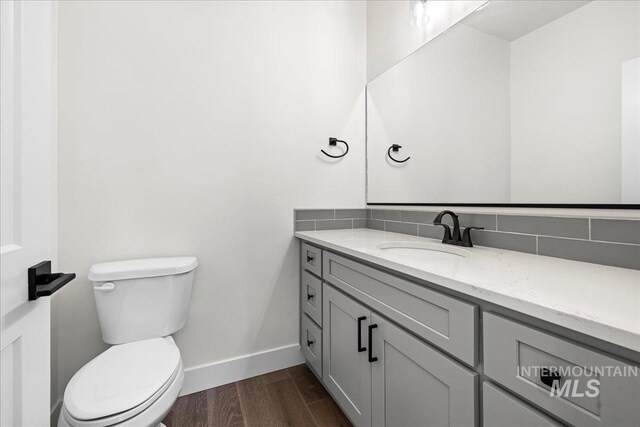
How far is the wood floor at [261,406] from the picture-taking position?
4.22 feet

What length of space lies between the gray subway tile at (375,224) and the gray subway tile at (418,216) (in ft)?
0.64

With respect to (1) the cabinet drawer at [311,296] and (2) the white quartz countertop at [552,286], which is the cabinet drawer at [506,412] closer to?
(2) the white quartz countertop at [552,286]

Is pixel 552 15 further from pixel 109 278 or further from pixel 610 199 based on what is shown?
pixel 109 278

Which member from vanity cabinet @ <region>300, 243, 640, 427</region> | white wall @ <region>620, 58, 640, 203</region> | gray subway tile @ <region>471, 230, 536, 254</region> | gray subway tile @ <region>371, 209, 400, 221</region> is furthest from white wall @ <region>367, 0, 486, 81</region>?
vanity cabinet @ <region>300, 243, 640, 427</region>

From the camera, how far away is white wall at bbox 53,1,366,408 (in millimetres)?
1270

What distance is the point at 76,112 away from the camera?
1.25 meters

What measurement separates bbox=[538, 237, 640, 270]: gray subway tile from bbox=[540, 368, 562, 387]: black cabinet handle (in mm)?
562

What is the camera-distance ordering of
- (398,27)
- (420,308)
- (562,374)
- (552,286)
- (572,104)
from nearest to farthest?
(562,374), (552,286), (420,308), (572,104), (398,27)

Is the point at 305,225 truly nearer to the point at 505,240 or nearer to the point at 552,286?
the point at 505,240

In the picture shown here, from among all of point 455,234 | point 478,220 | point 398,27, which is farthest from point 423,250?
point 398,27

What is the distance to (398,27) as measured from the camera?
1.67 meters

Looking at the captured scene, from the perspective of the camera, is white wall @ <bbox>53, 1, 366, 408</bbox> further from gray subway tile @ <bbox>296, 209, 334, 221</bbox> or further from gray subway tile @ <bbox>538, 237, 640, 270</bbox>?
gray subway tile @ <bbox>538, 237, 640, 270</bbox>

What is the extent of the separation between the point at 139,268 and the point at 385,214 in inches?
55.7

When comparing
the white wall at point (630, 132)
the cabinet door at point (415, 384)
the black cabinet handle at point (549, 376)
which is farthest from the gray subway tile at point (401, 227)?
the black cabinet handle at point (549, 376)
